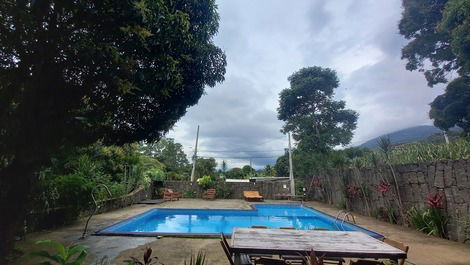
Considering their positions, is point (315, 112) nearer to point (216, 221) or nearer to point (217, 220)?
point (217, 220)

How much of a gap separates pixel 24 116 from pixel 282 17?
8.44 m

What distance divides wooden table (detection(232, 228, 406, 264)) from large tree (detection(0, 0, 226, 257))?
8.99 ft

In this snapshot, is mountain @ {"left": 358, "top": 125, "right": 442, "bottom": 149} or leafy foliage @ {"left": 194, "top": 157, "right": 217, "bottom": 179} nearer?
mountain @ {"left": 358, "top": 125, "right": 442, "bottom": 149}

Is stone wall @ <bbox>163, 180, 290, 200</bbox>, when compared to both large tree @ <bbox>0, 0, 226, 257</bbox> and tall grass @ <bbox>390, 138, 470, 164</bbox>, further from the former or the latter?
large tree @ <bbox>0, 0, 226, 257</bbox>

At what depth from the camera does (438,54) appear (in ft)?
43.2

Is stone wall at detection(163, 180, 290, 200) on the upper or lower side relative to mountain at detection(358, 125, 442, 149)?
lower

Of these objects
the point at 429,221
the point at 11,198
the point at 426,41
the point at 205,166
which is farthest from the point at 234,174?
the point at 11,198

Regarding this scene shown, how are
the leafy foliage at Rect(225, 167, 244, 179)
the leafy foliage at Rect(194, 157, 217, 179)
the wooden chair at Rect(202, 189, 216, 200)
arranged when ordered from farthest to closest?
the leafy foliage at Rect(225, 167, 244, 179)
the leafy foliage at Rect(194, 157, 217, 179)
the wooden chair at Rect(202, 189, 216, 200)

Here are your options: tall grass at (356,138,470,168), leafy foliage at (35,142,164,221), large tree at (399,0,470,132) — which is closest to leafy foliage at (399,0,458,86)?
large tree at (399,0,470,132)

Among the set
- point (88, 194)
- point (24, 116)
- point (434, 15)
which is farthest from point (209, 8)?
point (434, 15)

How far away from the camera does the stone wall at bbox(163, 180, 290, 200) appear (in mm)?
16891

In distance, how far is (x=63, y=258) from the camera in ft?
7.43

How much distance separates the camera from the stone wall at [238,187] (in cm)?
1689

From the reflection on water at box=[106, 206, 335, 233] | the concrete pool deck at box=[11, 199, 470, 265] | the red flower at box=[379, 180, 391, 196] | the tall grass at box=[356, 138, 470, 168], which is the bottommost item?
the reflection on water at box=[106, 206, 335, 233]
